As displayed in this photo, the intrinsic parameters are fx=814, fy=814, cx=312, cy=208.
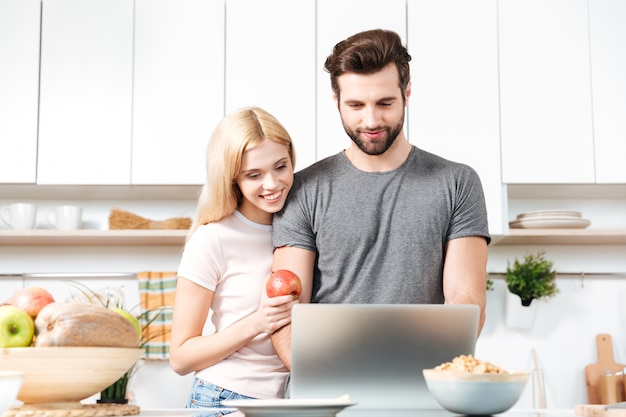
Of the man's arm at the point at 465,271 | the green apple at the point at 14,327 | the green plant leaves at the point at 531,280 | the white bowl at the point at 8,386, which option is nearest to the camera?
the white bowl at the point at 8,386

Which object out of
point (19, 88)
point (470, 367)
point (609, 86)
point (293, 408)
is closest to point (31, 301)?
point (293, 408)

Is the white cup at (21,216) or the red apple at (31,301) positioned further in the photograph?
the white cup at (21,216)

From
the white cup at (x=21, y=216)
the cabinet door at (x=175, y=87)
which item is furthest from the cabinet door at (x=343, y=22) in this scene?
the white cup at (x=21, y=216)

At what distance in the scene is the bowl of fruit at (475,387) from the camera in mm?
1115

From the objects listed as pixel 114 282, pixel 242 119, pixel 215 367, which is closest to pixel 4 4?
pixel 114 282

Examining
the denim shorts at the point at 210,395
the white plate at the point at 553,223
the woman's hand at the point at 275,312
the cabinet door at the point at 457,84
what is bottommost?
the denim shorts at the point at 210,395

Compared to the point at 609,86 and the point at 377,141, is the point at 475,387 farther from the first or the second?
the point at 609,86

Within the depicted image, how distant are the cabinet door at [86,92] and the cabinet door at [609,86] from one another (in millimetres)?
1893

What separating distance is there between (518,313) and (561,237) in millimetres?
365

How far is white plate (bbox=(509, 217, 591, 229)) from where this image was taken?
3.26 meters

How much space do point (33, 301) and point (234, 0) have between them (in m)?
2.32

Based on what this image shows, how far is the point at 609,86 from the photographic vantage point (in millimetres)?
3312

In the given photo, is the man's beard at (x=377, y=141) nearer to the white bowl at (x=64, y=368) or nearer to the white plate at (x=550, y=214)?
the white bowl at (x=64, y=368)

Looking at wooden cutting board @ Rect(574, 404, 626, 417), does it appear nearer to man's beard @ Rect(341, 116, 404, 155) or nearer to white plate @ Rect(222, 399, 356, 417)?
white plate @ Rect(222, 399, 356, 417)
